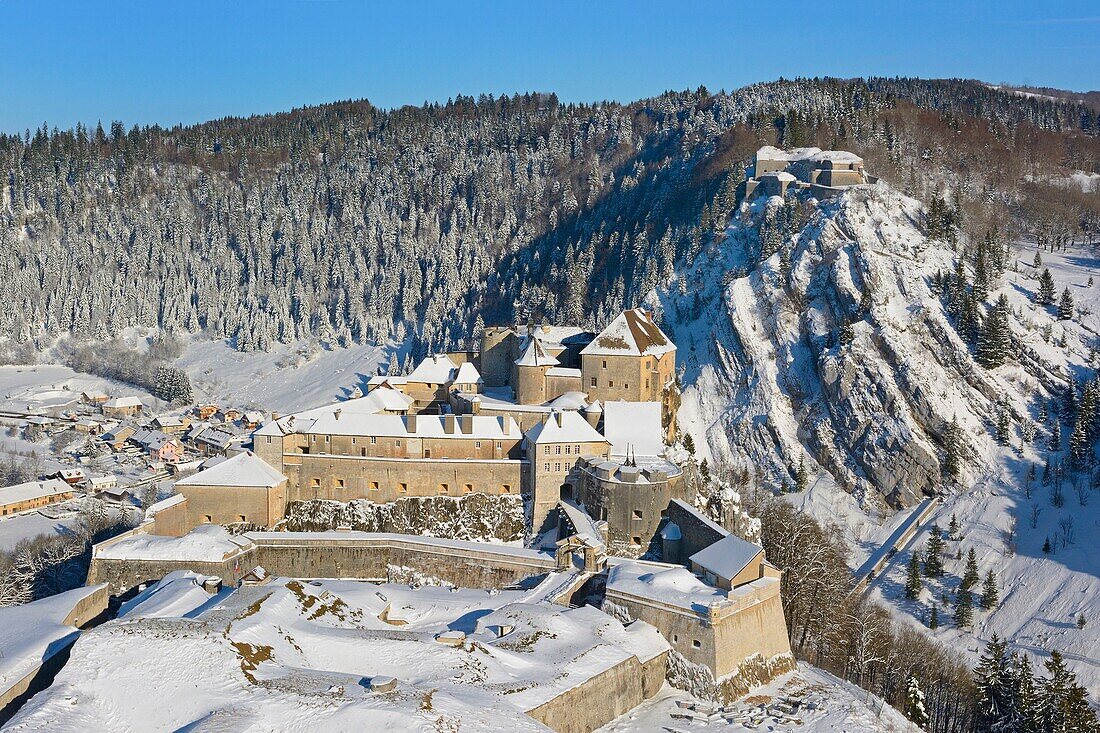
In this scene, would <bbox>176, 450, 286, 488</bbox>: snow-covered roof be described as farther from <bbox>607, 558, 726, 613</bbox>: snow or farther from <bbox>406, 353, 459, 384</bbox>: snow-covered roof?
<bbox>607, 558, 726, 613</bbox>: snow

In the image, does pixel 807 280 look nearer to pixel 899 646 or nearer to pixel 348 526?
pixel 899 646

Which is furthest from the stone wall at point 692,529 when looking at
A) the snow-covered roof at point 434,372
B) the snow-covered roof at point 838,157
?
the snow-covered roof at point 838,157

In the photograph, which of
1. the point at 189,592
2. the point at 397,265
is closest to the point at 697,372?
the point at 189,592

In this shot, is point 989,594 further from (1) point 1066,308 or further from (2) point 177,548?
(2) point 177,548

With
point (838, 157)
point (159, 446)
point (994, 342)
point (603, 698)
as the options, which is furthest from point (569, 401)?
point (159, 446)

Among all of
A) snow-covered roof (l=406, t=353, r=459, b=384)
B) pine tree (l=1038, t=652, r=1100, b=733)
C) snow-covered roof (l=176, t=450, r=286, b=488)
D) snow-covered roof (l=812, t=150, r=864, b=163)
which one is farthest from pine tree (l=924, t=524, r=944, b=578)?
snow-covered roof (l=812, t=150, r=864, b=163)

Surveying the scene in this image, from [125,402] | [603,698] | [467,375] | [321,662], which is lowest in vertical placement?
[603,698]
